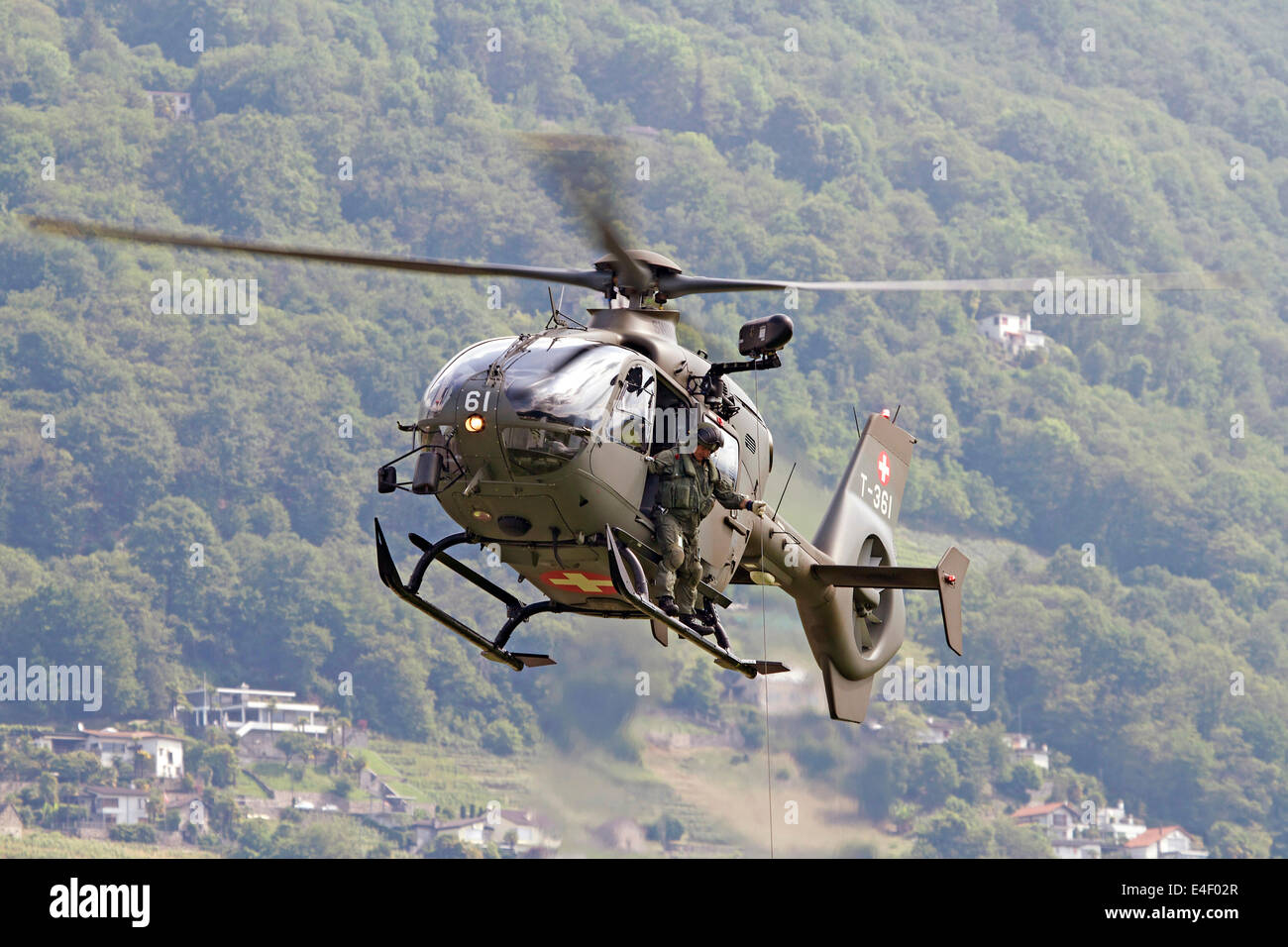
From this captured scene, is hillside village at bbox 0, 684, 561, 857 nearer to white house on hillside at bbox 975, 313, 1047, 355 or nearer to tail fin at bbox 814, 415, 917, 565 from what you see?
white house on hillside at bbox 975, 313, 1047, 355

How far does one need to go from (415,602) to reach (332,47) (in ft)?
530

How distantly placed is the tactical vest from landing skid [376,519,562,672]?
1628 mm

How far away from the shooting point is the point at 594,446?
18.0m

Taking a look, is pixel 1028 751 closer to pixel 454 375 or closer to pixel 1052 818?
pixel 1052 818

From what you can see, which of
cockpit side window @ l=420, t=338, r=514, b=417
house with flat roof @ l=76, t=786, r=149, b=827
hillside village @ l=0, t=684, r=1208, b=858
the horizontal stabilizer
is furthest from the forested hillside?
cockpit side window @ l=420, t=338, r=514, b=417

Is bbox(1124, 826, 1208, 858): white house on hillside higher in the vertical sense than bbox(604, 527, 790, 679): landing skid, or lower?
lower

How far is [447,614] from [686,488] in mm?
2373

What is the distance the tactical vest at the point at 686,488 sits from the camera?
61.2 ft

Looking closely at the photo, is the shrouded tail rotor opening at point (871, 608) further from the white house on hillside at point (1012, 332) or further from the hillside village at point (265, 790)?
the white house on hillside at point (1012, 332)

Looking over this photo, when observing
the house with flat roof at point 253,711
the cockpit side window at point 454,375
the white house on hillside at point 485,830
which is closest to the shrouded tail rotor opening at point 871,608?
the cockpit side window at point 454,375

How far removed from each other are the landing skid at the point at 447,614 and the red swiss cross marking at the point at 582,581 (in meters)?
0.41

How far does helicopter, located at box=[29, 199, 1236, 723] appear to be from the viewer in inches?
704

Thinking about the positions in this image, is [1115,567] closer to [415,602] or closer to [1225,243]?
[1225,243]
